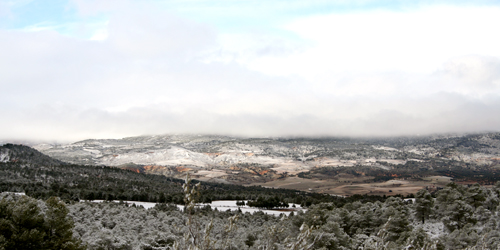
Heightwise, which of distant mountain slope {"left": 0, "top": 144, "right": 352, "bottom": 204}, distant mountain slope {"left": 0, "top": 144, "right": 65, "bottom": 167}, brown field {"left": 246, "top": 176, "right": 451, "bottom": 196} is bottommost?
brown field {"left": 246, "top": 176, "right": 451, "bottom": 196}

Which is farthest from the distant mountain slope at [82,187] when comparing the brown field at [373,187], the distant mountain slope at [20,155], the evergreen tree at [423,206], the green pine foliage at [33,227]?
the brown field at [373,187]

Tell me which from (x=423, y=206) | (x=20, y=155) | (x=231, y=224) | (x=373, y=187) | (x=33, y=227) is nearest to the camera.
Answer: (x=231, y=224)

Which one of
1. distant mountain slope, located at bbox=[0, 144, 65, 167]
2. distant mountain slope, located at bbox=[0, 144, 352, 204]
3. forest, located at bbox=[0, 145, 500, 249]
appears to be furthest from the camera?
distant mountain slope, located at bbox=[0, 144, 65, 167]

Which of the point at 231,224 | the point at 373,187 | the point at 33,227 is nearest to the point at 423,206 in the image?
the point at 33,227

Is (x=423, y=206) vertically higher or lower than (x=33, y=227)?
lower

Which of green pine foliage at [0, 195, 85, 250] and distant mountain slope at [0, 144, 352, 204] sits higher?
green pine foliage at [0, 195, 85, 250]

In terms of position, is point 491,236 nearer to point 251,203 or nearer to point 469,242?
point 469,242

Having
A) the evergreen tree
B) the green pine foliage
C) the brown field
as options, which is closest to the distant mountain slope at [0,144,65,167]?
the brown field

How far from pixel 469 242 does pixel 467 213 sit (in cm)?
1584

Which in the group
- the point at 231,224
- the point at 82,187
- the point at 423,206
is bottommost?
the point at 82,187

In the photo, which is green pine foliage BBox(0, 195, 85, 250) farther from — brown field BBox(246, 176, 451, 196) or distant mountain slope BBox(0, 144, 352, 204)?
brown field BBox(246, 176, 451, 196)

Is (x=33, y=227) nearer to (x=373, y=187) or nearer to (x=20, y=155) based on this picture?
(x=20, y=155)

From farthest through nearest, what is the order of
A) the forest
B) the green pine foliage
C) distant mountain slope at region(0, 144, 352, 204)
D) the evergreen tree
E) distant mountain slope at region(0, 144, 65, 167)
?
distant mountain slope at region(0, 144, 65, 167) → distant mountain slope at region(0, 144, 352, 204) → the evergreen tree → the green pine foliage → the forest

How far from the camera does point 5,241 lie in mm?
18031
